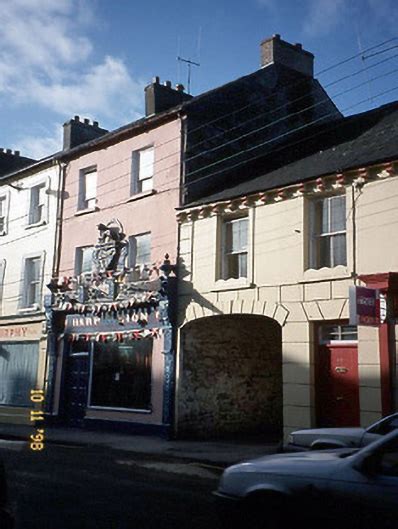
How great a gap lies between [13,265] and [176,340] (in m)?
9.31

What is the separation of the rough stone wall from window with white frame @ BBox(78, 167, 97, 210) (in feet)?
22.2

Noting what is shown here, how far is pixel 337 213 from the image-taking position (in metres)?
15.3

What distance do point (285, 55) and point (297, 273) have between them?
10.4 meters

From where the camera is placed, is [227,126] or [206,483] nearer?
[206,483]

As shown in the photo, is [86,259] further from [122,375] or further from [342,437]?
[342,437]

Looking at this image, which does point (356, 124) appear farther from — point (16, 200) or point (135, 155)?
point (16, 200)

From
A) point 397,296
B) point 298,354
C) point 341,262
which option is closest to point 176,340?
point 298,354

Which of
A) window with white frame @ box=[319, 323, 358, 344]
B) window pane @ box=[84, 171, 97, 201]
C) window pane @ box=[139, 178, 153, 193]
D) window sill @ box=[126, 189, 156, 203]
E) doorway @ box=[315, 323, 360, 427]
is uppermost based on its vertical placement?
window pane @ box=[84, 171, 97, 201]

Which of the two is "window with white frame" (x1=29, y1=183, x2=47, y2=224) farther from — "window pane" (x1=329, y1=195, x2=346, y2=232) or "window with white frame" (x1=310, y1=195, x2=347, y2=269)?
"window pane" (x1=329, y1=195, x2=346, y2=232)

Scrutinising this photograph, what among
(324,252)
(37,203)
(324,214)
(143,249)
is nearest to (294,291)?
(324,252)

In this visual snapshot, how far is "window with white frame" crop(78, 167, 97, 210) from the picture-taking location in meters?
22.3

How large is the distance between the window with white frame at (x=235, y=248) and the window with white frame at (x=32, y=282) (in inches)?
343

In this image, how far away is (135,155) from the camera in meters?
20.9
